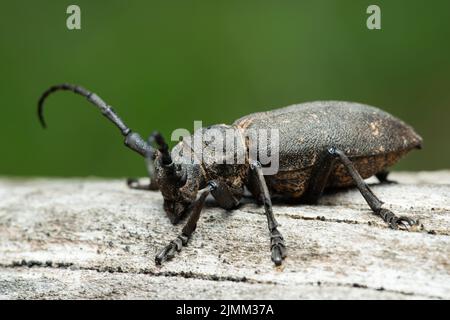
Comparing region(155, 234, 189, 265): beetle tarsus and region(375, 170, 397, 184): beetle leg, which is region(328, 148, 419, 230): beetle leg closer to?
region(375, 170, 397, 184): beetle leg

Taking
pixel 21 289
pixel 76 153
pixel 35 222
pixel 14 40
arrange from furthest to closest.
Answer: pixel 14 40 < pixel 76 153 < pixel 35 222 < pixel 21 289

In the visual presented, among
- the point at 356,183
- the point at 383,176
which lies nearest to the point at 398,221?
the point at 356,183

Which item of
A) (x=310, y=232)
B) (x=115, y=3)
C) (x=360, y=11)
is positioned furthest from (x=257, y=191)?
(x=115, y=3)

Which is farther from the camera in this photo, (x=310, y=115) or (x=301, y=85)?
(x=301, y=85)

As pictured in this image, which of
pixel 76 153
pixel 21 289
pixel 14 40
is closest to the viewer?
pixel 21 289

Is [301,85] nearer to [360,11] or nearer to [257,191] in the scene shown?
[360,11]
